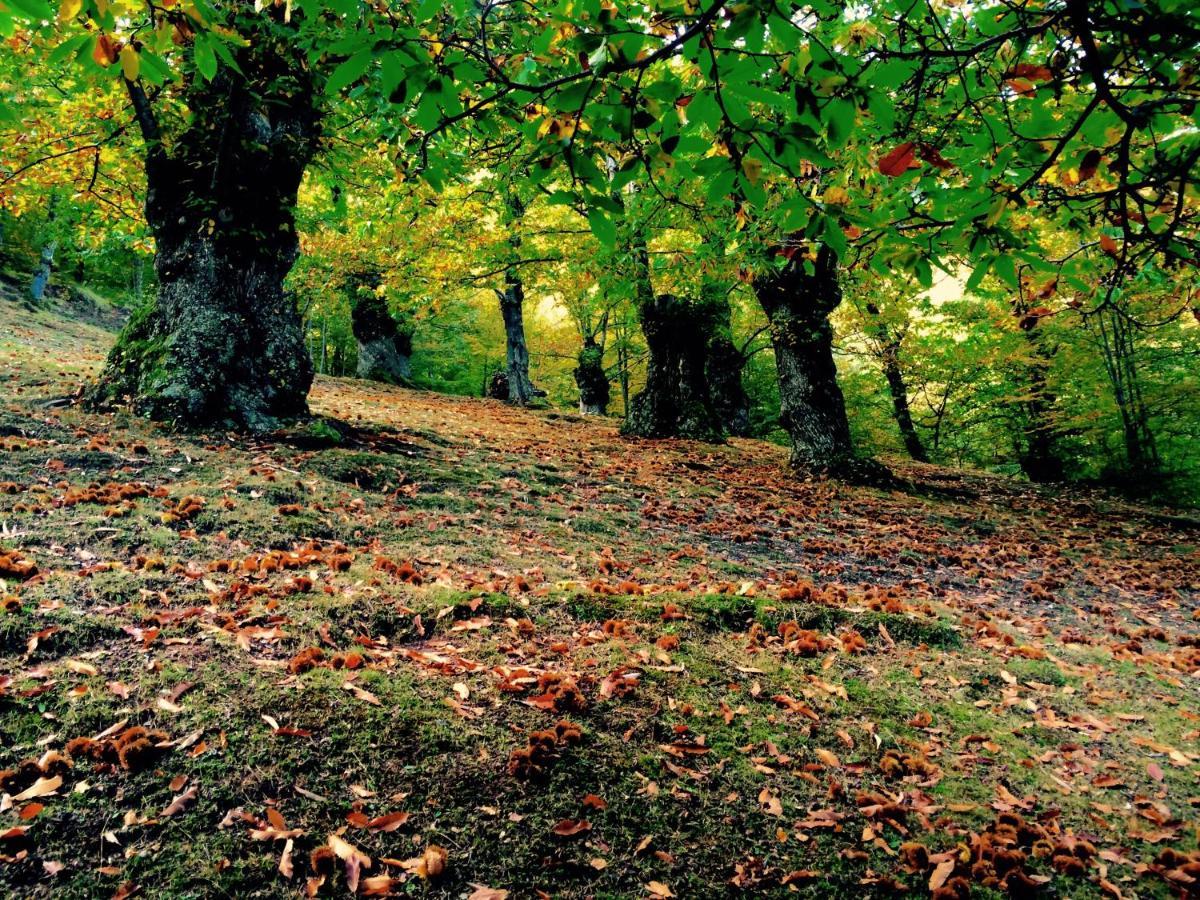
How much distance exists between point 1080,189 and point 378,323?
70.1 ft

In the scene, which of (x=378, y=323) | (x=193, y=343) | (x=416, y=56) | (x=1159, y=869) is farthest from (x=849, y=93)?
(x=378, y=323)

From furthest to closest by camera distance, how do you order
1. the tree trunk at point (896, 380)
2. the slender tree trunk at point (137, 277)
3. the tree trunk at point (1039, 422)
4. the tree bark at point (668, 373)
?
the slender tree trunk at point (137, 277), the tree trunk at point (896, 380), the tree trunk at point (1039, 422), the tree bark at point (668, 373)

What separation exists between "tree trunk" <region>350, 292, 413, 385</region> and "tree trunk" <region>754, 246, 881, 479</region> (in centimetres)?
1473

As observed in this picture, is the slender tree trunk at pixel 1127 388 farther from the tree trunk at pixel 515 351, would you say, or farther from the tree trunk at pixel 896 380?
the tree trunk at pixel 515 351

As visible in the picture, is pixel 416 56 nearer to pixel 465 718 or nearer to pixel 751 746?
pixel 465 718

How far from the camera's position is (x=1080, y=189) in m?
4.10

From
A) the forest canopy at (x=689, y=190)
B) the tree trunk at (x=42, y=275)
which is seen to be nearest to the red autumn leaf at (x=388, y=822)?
the forest canopy at (x=689, y=190)

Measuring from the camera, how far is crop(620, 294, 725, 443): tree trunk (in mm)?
13188

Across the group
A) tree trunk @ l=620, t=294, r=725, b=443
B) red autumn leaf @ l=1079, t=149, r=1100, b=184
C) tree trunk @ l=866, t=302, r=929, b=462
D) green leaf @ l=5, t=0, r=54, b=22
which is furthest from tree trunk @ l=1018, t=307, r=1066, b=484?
green leaf @ l=5, t=0, r=54, b=22

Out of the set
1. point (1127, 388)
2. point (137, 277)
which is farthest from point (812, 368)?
point (137, 277)

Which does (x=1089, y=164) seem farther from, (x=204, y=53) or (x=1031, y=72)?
(x=204, y=53)

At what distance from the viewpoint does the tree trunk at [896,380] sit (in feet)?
53.6

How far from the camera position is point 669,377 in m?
13.3

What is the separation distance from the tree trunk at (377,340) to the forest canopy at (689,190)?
0.39 ft
